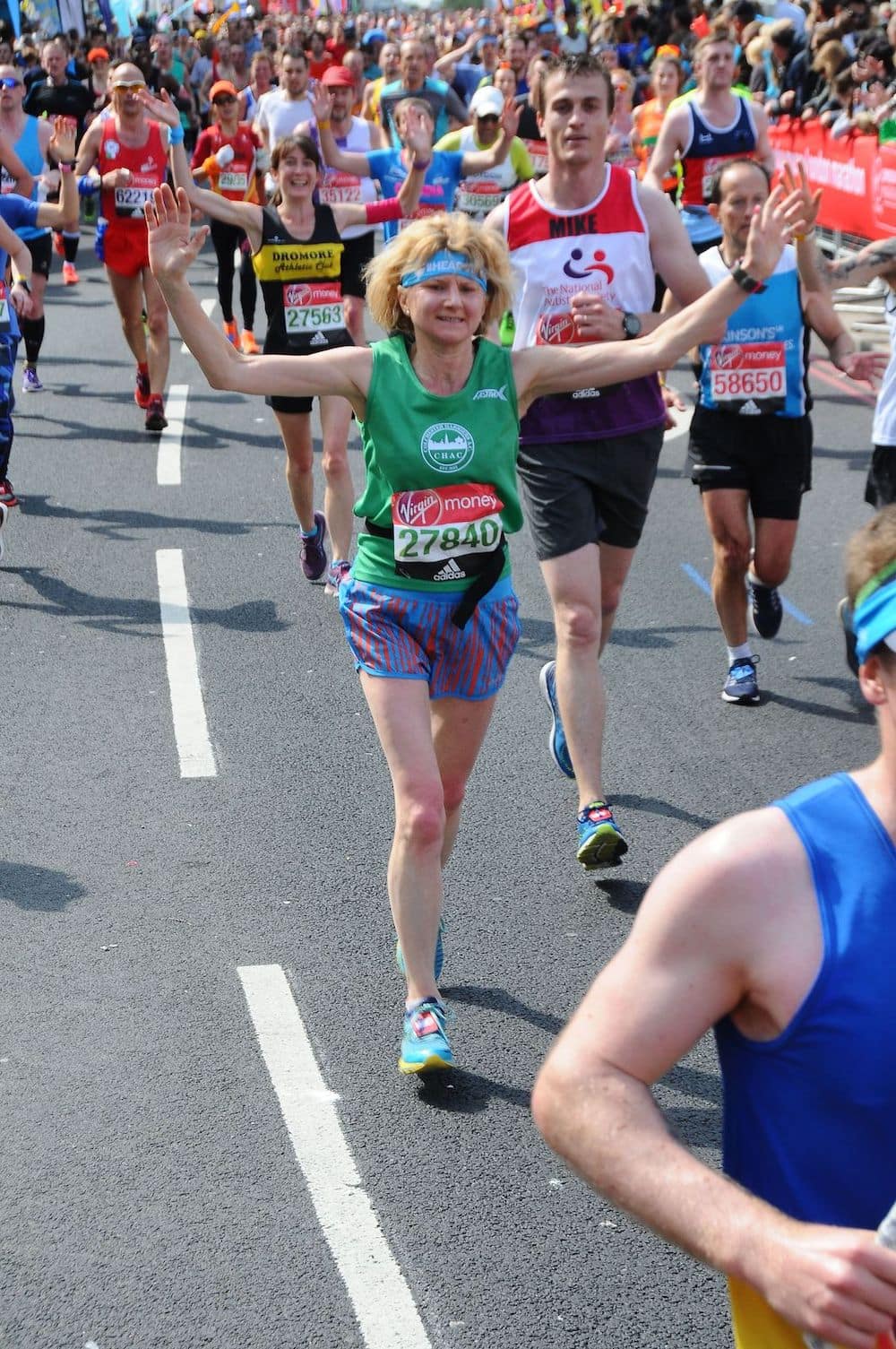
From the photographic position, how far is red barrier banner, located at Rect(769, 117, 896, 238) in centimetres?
1486

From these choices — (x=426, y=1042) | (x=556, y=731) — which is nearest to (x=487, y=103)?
(x=556, y=731)

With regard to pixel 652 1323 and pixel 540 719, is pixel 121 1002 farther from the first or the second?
pixel 540 719

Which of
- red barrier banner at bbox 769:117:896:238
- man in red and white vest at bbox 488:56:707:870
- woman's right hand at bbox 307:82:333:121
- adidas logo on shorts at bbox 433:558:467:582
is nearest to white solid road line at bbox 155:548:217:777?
man in red and white vest at bbox 488:56:707:870

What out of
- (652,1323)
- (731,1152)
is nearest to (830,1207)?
(731,1152)

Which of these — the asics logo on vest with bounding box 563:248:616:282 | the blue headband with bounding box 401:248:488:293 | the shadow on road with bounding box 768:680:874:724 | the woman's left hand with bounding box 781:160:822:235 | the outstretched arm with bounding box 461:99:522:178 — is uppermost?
the woman's left hand with bounding box 781:160:822:235

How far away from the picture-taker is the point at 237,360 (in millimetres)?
4660

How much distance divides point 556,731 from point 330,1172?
2619mm

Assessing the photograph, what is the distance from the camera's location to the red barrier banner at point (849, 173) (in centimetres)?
1486

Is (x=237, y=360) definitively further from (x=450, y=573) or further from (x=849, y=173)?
(x=849, y=173)

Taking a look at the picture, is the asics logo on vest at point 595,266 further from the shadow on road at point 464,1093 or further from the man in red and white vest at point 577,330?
the shadow on road at point 464,1093

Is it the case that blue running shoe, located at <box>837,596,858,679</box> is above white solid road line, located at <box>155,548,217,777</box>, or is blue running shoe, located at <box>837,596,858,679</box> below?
above

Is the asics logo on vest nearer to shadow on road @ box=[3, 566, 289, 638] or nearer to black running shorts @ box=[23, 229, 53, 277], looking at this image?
shadow on road @ box=[3, 566, 289, 638]

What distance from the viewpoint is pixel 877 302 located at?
17.0 meters

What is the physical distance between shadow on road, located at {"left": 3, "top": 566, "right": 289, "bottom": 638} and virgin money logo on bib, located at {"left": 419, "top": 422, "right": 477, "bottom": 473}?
3.96m
